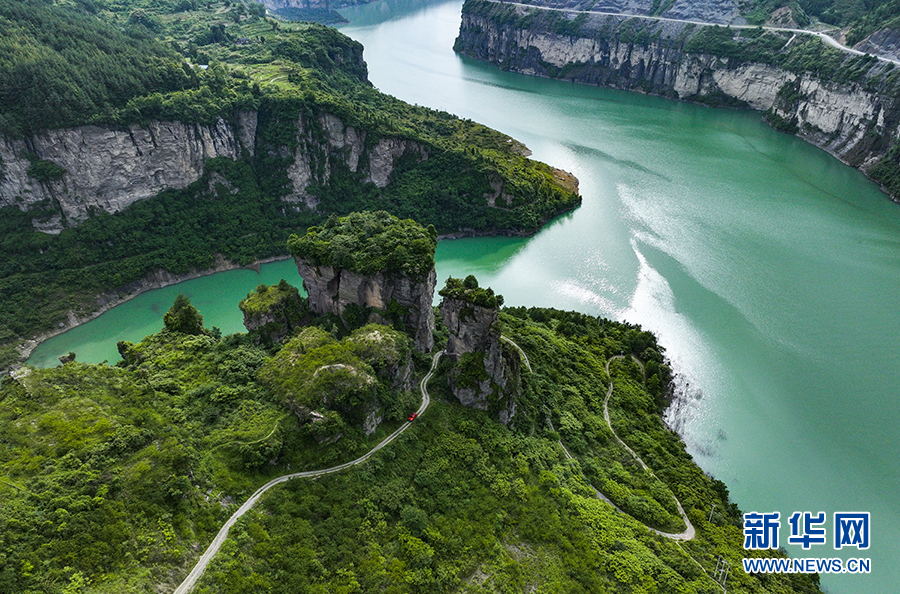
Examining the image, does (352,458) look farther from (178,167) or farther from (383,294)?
(178,167)

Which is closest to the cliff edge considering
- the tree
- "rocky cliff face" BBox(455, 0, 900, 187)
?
the tree

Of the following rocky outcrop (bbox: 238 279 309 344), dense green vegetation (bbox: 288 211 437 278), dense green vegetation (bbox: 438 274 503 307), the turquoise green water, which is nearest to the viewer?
dense green vegetation (bbox: 438 274 503 307)

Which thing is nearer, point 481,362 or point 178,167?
point 481,362

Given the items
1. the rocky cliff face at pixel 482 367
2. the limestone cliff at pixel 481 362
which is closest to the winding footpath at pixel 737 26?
the limestone cliff at pixel 481 362

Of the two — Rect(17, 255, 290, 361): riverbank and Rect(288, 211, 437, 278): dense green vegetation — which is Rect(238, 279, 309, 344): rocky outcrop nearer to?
Rect(288, 211, 437, 278): dense green vegetation

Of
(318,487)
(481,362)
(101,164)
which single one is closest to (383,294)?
(481,362)

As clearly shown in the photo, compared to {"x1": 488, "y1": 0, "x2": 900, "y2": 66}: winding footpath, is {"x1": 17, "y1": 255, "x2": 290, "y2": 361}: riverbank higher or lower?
lower
